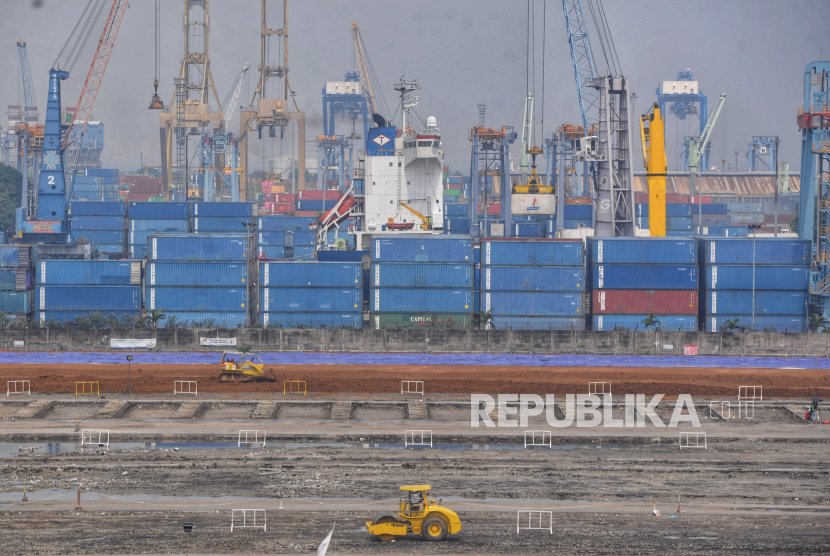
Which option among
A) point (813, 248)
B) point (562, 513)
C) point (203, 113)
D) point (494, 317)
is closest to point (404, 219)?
point (494, 317)

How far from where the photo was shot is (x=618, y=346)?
215 feet

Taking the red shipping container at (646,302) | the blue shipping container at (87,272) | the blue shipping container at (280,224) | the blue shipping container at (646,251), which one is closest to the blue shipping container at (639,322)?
the red shipping container at (646,302)

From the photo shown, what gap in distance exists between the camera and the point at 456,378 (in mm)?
55844

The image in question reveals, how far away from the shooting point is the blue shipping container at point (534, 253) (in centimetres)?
6700

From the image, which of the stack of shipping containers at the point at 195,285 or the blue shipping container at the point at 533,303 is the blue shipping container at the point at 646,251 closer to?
the blue shipping container at the point at 533,303

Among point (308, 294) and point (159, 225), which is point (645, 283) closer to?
point (308, 294)

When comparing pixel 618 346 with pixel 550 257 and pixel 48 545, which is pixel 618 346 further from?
pixel 48 545

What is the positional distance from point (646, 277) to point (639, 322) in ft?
10.5

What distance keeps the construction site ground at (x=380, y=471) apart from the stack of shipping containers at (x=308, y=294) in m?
12.9

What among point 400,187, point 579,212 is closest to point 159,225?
point 400,187

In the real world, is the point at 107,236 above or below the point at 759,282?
above

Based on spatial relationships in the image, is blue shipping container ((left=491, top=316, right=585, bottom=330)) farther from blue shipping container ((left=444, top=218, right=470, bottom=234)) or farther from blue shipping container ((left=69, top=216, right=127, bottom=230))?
blue shipping container ((left=444, top=218, right=470, bottom=234))

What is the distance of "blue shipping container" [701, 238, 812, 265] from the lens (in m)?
66.2

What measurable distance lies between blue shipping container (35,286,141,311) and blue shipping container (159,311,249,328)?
3.31m
